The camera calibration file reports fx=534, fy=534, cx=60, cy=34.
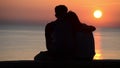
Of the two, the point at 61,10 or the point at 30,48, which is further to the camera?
the point at 30,48

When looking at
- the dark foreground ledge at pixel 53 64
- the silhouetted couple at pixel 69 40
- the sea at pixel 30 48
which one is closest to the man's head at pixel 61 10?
the silhouetted couple at pixel 69 40

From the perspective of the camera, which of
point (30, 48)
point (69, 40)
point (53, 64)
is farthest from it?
point (30, 48)

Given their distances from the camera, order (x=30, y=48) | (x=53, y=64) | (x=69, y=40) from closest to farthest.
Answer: (x=53, y=64)
(x=69, y=40)
(x=30, y=48)

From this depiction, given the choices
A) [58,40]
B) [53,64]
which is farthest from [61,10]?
[53,64]

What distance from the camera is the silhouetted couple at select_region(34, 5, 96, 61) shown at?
6590 mm

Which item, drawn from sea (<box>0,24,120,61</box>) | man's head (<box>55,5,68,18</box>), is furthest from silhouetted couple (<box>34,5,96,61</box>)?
sea (<box>0,24,120,61</box>)

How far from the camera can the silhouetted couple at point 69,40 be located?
6590 mm

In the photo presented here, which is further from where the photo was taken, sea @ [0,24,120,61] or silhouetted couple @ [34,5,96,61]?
sea @ [0,24,120,61]

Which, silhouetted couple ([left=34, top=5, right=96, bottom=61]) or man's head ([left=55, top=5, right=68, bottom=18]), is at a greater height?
man's head ([left=55, top=5, right=68, bottom=18])

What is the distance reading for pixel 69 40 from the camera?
659cm

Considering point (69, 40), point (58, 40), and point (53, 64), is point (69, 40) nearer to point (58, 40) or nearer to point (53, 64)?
point (58, 40)

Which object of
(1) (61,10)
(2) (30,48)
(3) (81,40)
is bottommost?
(2) (30,48)

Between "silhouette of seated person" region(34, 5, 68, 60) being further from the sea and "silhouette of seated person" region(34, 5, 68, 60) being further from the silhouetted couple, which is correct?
the sea

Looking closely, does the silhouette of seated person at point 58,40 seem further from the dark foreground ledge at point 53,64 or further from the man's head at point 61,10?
the dark foreground ledge at point 53,64
